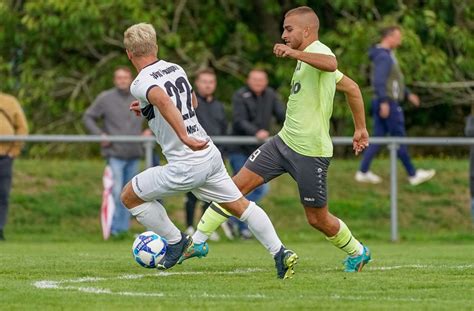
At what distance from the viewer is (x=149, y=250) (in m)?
10.3

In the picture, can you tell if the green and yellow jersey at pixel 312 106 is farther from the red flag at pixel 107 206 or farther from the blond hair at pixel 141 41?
the red flag at pixel 107 206

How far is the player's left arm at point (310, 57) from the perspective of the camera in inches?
390

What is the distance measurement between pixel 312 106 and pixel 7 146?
7022 mm

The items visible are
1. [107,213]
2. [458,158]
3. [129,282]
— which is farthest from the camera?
[458,158]

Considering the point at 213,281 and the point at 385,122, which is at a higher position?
the point at 213,281

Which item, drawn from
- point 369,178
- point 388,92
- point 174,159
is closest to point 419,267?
point 174,159

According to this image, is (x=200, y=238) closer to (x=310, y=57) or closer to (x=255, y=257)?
(x=310, y=57)

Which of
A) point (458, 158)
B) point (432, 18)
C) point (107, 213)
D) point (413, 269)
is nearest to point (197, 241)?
point (413, 269)

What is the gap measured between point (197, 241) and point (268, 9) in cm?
1350

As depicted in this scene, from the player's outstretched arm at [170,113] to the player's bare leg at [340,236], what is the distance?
1.43m

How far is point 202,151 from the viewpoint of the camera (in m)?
10.0

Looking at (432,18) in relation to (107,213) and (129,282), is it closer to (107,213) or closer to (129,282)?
(107,213)

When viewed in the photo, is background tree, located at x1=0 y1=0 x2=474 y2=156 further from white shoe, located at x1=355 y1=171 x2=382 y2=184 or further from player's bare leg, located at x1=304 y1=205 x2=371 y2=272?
player's bare leg, located at x1=304 y1=205 x2=371 y2=272

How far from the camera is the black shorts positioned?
34.7ft
